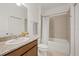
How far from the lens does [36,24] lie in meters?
1.49

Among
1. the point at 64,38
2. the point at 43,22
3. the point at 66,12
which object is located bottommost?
the point at 64,38

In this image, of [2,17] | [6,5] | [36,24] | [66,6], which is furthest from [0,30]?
[66,6]

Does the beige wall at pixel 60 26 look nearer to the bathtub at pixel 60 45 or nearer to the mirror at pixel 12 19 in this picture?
the bathtub at pixel 60 45

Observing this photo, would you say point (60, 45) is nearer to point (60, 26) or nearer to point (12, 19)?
point (60, 26)

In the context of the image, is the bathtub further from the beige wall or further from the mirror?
the mirror

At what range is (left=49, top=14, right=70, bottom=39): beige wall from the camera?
1.38 metres

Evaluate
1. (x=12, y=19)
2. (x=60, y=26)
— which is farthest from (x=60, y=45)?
(x=12, y=19)

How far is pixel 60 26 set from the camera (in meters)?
1.41

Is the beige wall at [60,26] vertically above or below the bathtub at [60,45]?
above

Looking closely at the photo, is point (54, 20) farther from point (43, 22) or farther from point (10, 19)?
point (10, 19)

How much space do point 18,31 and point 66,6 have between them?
27.4 inches

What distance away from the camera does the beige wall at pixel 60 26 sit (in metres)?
1.38

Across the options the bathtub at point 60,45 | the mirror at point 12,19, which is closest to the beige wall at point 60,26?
the bathtub at point 60,45

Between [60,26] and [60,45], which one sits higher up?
[60,26]
